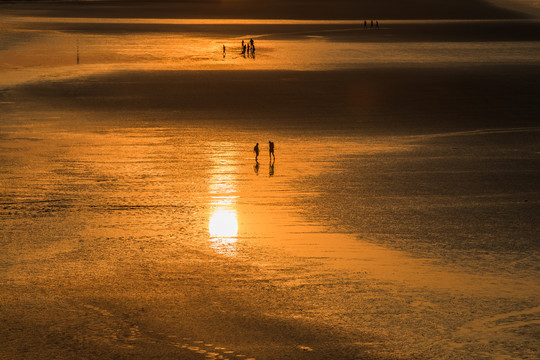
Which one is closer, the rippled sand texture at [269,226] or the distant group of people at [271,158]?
the rippled sand texture at [269,226]

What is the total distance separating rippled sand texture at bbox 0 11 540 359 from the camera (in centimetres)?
885

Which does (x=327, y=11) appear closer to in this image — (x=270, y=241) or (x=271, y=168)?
(x=271, y=168)

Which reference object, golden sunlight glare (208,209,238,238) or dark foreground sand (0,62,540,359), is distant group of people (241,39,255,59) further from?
golden sunlight glare (208,209,238,238)

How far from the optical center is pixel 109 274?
10570mm

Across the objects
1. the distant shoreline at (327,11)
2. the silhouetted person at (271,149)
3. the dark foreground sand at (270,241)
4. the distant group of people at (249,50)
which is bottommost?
the dark foreground sand at (270,241)

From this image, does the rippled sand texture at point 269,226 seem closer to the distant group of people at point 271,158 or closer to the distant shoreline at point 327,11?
the distant group of people at point 271,158

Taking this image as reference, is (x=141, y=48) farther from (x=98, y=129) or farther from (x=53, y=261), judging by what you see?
(x=53, y=261)

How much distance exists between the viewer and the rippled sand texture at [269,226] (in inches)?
348

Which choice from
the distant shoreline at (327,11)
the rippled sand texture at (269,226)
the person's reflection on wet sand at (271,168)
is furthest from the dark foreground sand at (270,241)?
the distant shoreline at (327,11)

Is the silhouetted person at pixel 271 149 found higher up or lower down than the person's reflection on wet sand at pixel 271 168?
higher up

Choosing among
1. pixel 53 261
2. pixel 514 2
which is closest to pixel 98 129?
pixel 53 261

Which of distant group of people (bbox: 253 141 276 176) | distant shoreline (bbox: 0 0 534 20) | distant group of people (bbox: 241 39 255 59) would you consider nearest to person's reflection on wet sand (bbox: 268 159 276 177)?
distant group of people (bbox: 253 141 276 176)

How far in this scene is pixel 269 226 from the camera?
12.8 meters

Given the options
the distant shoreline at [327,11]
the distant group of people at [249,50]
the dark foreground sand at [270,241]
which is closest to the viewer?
the dark foreground sand at [270,241]
